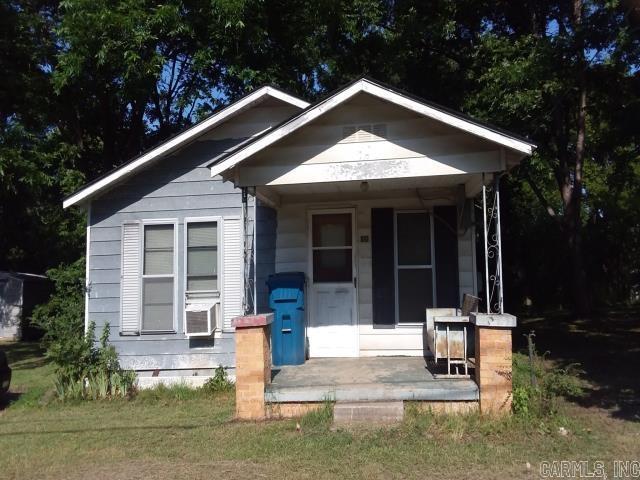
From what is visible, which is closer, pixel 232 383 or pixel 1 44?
pixel 232 383

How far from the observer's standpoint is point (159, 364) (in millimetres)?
8992

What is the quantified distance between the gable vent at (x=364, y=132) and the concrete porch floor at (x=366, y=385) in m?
3.06

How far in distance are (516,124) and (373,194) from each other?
4.99 metres

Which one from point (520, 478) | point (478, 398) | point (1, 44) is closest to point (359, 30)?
point (1, 44)

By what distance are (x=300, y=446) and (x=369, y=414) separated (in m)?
0.95

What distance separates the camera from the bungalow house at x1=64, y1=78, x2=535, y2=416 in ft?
29.2

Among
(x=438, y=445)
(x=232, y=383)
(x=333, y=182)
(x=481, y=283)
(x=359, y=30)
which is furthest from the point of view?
(x=359, y=30)

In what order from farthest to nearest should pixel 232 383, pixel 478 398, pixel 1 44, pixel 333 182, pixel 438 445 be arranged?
pixel 1 44 < pixel 232 383 < pixel 333 182 < pixel 478 398 < pixel 438 445

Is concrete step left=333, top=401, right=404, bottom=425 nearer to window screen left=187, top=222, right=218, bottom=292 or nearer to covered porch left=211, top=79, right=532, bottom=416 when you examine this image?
covered porch left=211, top=79, right=532, bottom=416

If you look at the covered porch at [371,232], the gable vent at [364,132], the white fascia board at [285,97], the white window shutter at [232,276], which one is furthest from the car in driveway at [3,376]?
the gable vent at [364,132]

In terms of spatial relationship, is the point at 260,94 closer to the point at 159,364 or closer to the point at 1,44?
the point at 159,364

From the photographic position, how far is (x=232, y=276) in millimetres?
8992

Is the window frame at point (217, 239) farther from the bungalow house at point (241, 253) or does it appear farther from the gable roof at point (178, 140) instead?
the gable roof at point (178, 140)

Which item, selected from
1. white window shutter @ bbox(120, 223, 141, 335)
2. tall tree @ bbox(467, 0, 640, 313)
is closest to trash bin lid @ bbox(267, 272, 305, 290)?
white window shutter @ bbox(120, 223, 141, 335)
